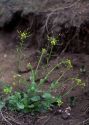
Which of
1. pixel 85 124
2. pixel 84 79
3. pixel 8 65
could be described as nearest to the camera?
pixel 85 124

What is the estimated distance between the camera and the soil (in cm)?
423

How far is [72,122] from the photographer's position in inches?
166

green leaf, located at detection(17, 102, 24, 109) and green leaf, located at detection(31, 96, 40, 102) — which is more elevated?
green leaf, located at detection(31, 96, 40, 102)

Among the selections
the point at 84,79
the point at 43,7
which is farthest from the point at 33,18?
the point at 84,79

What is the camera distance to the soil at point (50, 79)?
4230 millimetres

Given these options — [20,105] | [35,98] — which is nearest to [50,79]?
[35,98]

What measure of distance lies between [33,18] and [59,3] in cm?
43

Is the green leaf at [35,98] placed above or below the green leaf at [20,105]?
above

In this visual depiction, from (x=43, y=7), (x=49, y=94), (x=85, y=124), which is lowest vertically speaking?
(x=85, y=124)

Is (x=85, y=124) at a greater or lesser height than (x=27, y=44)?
lesser

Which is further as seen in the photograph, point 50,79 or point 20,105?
point 50,79

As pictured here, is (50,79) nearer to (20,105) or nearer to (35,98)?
(35,98)

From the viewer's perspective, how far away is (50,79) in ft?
16.3

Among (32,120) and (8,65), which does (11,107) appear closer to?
(32,120)
